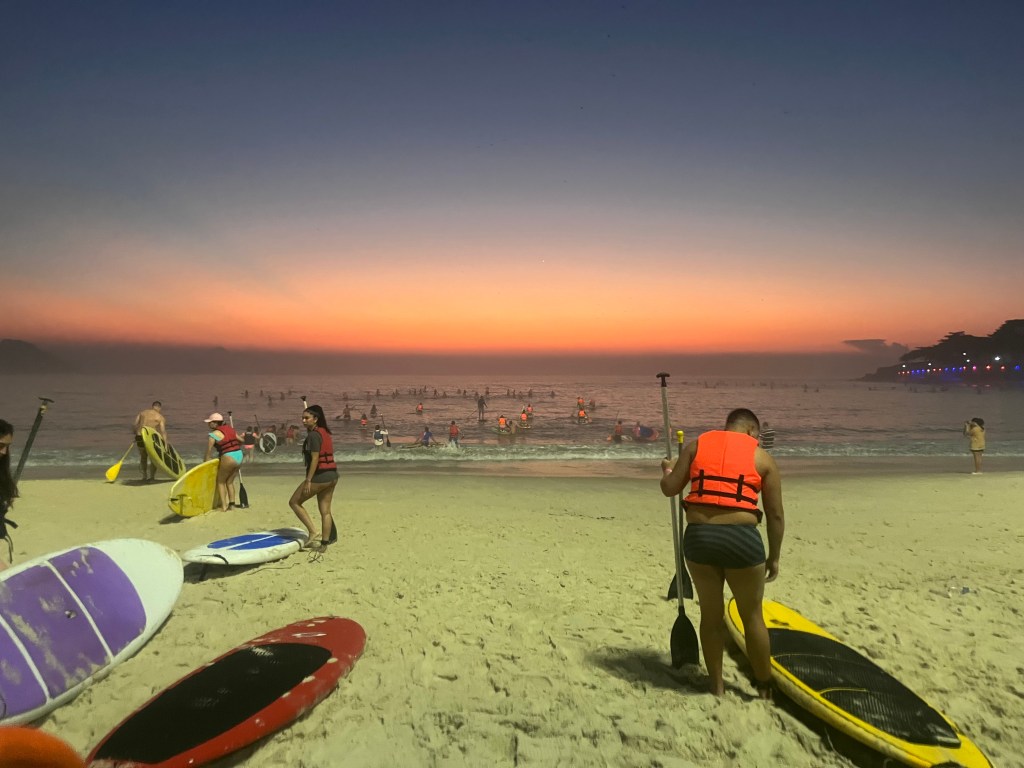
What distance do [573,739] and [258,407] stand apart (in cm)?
5374

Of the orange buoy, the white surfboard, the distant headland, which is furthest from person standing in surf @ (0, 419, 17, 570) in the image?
the distant headland

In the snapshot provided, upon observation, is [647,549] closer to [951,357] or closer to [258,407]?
[258,407]

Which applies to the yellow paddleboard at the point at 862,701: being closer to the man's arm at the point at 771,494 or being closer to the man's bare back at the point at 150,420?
the man's arm at the point at 771,494

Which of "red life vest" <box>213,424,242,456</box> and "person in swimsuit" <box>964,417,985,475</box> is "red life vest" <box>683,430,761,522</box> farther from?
"person in swimsuit" <box>964,417,985,475</box>

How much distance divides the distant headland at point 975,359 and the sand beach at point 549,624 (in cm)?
12874

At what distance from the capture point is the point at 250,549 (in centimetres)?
684

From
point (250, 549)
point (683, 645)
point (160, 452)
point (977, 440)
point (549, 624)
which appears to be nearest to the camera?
point (683, 645)

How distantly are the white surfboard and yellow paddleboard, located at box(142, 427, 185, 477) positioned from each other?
30.4ft

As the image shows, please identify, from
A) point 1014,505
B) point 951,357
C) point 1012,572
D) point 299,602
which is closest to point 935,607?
point 1012,572

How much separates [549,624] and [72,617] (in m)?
3.82

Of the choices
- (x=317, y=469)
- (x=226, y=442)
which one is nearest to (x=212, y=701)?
(x=317, y=469)

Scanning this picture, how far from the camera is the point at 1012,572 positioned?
6965 millimetres

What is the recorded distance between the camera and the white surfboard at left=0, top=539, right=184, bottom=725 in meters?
3.63

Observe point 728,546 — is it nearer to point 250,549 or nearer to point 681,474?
point 681,474
